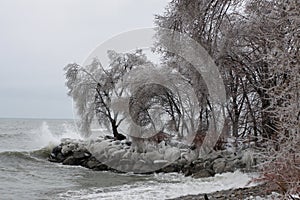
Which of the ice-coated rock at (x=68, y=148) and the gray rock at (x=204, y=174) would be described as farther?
the ice-coated rock at (x=68, y=148)

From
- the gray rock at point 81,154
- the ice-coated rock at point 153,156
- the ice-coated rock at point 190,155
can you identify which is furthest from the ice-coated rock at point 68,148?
the ice-coated rock at point 190,155

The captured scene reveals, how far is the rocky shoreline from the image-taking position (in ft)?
50.1

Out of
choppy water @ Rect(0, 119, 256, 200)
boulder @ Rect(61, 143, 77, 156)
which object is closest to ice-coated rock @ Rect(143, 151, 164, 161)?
choppy water @ Rect(0, 119, 256, 200)

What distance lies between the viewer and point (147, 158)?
1952cm

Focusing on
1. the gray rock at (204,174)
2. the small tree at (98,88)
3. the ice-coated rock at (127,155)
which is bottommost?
the gray rock at (204,174)

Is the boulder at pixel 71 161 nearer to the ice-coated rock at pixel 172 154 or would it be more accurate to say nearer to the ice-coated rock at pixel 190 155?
the ice-coated rock at pixel 172 154

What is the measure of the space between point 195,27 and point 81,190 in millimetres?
9840

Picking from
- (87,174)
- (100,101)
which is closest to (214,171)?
(87,174)

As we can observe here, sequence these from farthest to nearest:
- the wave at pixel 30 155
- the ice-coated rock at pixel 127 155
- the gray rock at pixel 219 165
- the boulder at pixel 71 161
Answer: the wave at pixel 30 155 → the boulder at pixel 71 161 → the ice-coated rock at pixel 127 155 → the gray rock at pixel 219 165

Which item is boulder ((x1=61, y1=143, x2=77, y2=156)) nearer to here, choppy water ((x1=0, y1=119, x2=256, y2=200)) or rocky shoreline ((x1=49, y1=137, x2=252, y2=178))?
rocky shoreline ((x1=49, y1=137, x2=252, y2=178))

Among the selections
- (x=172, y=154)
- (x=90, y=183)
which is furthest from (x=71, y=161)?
(x=90, y=183)

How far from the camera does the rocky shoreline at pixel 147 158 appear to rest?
50.1 ft

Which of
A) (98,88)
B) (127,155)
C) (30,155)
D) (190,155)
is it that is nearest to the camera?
(190,155)

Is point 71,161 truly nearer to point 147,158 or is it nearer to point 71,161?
point 71,161
